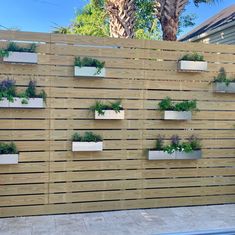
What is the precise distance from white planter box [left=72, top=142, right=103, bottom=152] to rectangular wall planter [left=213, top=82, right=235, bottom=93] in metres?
1.83

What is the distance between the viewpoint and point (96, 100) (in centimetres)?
461

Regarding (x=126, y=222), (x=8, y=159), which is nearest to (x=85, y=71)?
(x=8, y=159)

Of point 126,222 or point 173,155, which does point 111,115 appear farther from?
point 126,222

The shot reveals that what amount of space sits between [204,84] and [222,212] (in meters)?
1.78

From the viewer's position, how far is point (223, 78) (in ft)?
16.3

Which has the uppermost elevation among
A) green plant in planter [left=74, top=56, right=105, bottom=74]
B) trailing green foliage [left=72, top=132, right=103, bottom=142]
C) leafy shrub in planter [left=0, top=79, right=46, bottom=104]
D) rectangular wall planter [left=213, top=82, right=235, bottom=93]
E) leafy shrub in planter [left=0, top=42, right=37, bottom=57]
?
leafy shrub in planter [left=0, top=42, right=37, bottom=57]

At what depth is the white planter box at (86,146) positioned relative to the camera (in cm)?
448

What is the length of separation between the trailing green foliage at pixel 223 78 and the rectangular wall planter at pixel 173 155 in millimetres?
1033

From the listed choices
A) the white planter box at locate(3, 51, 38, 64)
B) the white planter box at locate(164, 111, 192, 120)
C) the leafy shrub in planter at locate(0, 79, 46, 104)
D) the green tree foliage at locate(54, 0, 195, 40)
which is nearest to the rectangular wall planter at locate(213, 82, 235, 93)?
the white planter box at locate(164, 111, 192, 120)

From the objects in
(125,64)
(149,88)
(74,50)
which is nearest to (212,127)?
(149,88)

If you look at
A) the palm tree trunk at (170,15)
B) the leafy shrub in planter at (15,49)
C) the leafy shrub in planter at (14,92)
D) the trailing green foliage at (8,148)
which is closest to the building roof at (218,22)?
the palm tree trunk at (170,15)

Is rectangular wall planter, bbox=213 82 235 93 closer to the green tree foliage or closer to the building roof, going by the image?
the building roof

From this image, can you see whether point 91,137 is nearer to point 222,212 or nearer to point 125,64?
point 125,64

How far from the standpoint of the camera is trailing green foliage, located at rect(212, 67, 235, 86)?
195 inches
